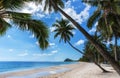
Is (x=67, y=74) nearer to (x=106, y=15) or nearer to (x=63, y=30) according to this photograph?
(x=63, y=30)

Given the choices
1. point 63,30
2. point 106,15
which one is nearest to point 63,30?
point 63,30

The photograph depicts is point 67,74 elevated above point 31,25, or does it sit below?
below

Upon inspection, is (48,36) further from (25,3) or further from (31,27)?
(25,3)

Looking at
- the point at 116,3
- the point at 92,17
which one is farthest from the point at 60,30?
the point at 116,3

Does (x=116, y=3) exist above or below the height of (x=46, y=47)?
above

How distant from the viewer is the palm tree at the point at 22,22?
22.9ft

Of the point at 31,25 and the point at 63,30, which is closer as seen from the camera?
the point at 31,25

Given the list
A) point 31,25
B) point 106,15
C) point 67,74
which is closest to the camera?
point 31,25

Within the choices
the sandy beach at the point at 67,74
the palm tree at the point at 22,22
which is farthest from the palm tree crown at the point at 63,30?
the palm tree at the point at 22,22

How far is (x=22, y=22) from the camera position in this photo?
7285 millimetres

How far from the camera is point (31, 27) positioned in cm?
725

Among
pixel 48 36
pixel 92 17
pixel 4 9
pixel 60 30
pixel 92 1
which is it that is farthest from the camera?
pixel 60 30

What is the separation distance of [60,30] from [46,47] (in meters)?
26.8

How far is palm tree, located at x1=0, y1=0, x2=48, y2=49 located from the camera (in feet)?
22.9
